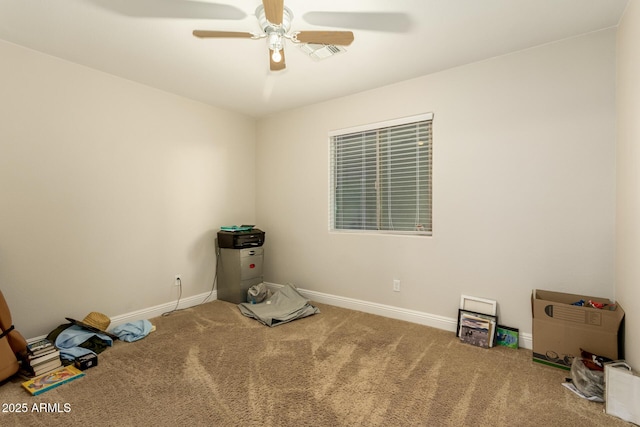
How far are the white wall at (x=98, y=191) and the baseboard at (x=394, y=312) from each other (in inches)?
58.1

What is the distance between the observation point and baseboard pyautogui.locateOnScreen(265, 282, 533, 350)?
2.83 metres

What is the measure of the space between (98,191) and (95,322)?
1.19 meters

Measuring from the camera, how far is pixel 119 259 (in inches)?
119

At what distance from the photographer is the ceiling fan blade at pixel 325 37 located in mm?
1819

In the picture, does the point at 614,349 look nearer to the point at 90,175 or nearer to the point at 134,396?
the point at 134,396

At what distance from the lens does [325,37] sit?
1869 millimetres

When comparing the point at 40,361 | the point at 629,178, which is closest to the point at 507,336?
the point at 629,178

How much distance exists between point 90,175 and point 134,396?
78.9 inches

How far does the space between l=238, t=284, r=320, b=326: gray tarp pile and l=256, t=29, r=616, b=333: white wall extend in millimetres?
429

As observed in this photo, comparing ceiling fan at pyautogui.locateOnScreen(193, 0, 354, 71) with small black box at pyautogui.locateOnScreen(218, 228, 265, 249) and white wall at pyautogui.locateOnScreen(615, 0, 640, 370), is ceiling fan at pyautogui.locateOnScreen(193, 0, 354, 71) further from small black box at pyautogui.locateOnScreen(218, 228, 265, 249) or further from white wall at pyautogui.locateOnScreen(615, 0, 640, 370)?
small black box at pyautogui.locateOnScreen(218, 228, 265, 249)

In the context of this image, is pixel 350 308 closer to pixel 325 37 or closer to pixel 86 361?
pixel 86 361

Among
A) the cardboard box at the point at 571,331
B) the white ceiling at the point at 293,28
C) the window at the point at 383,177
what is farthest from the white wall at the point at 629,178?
the window at the point at 383,177

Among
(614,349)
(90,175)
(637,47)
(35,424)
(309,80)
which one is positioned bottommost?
(35,424)

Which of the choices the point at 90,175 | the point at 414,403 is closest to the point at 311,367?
the point at 414,403
